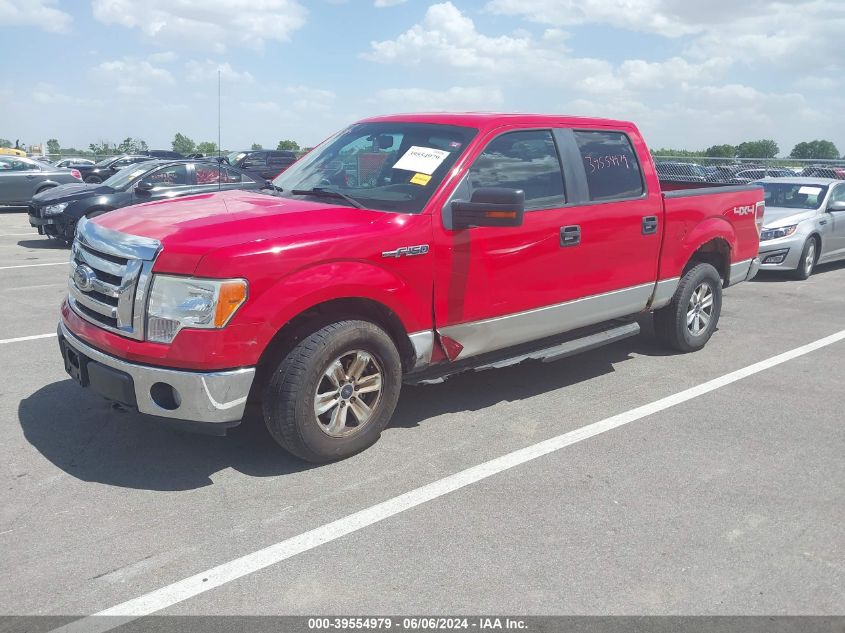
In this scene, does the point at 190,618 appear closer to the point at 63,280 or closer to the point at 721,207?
the point at 721,207

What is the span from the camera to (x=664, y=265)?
624 cm

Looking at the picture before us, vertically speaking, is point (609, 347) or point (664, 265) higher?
point (664, 265)

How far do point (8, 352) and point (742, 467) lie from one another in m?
5.63

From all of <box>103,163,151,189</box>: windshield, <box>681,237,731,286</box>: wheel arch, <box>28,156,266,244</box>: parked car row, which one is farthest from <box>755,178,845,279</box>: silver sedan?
<box>103,163,151,189</box>: windshield

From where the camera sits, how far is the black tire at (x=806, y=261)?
1119cm

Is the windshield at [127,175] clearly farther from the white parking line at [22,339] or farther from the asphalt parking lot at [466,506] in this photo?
the asphalt parking lot at [466,506]

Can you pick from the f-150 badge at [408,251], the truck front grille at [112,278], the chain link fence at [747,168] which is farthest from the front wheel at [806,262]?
the chain link fence at [747,168]

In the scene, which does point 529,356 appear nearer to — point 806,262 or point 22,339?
point 22,339

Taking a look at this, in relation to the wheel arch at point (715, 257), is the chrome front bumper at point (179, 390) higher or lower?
lower

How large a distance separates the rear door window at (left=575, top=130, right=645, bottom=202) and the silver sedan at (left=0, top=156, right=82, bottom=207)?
1670 centimetres

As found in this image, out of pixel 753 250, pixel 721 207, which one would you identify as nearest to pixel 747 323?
pixel 753 250

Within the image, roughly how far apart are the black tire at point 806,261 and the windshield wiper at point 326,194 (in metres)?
8.72

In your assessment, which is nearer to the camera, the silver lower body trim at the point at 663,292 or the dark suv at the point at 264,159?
the silver lower body trim at the point at 663,292

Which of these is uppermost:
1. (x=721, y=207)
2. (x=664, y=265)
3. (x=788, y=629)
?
(x=721, y=207)
